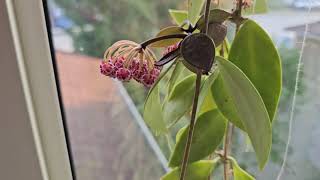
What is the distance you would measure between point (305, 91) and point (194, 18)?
237 millimetres

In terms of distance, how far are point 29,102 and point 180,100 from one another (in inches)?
7.9

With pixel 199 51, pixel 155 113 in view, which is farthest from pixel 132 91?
pixel 199 51

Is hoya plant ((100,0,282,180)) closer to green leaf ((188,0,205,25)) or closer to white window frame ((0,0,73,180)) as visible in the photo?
green leaf ((188,0,205,25))

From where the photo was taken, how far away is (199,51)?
459mm

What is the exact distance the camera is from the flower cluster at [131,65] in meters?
0.50

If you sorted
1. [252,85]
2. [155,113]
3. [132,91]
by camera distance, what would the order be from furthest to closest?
[132,91] < [155,113] < [252,85]

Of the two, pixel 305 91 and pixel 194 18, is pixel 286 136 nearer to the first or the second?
pixel 305 91

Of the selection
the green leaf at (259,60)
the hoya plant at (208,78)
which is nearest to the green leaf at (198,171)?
the hoya plant at (208,78)

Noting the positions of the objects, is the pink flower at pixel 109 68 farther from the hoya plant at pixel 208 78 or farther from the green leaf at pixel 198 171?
the green leaf at pixel 198 171

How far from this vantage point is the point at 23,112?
61 centimetres

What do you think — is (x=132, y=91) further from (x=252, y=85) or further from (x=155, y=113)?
(x=252, y=85)

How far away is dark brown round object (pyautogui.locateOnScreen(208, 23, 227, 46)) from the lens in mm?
505

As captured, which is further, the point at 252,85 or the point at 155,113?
the point at 155,113

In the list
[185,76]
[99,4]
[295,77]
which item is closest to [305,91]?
[295,77]
